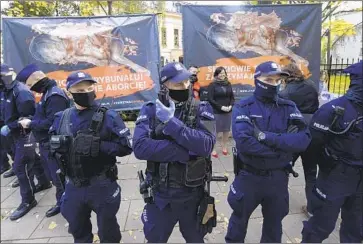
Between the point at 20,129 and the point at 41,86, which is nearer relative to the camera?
the point at 41,86

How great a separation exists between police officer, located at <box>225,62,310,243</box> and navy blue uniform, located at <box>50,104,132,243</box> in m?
1.08

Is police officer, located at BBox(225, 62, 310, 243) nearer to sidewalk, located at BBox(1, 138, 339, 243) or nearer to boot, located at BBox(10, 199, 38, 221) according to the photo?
sidewalk, located at BBox(1, 138, 339, 243)

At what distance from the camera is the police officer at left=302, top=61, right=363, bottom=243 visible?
2.46m

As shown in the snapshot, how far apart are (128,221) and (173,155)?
1.93 m

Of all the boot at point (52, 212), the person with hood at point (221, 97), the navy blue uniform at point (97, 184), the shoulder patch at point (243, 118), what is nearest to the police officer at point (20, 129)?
the boot at point (52, 212)

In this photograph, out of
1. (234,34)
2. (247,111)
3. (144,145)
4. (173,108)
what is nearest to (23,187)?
(144,145)

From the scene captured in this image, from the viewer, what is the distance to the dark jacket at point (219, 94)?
546 centimetres

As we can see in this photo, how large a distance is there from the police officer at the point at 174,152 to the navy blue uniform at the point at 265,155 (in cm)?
36

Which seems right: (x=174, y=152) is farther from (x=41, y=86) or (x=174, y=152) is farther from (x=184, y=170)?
(x=41, y=86)

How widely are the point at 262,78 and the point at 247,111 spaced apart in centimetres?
32

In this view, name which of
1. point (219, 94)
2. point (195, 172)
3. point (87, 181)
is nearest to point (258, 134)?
point (195, 172)

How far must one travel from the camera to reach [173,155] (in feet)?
7.13

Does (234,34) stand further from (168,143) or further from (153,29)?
(168,143)

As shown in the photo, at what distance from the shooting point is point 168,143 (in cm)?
217
